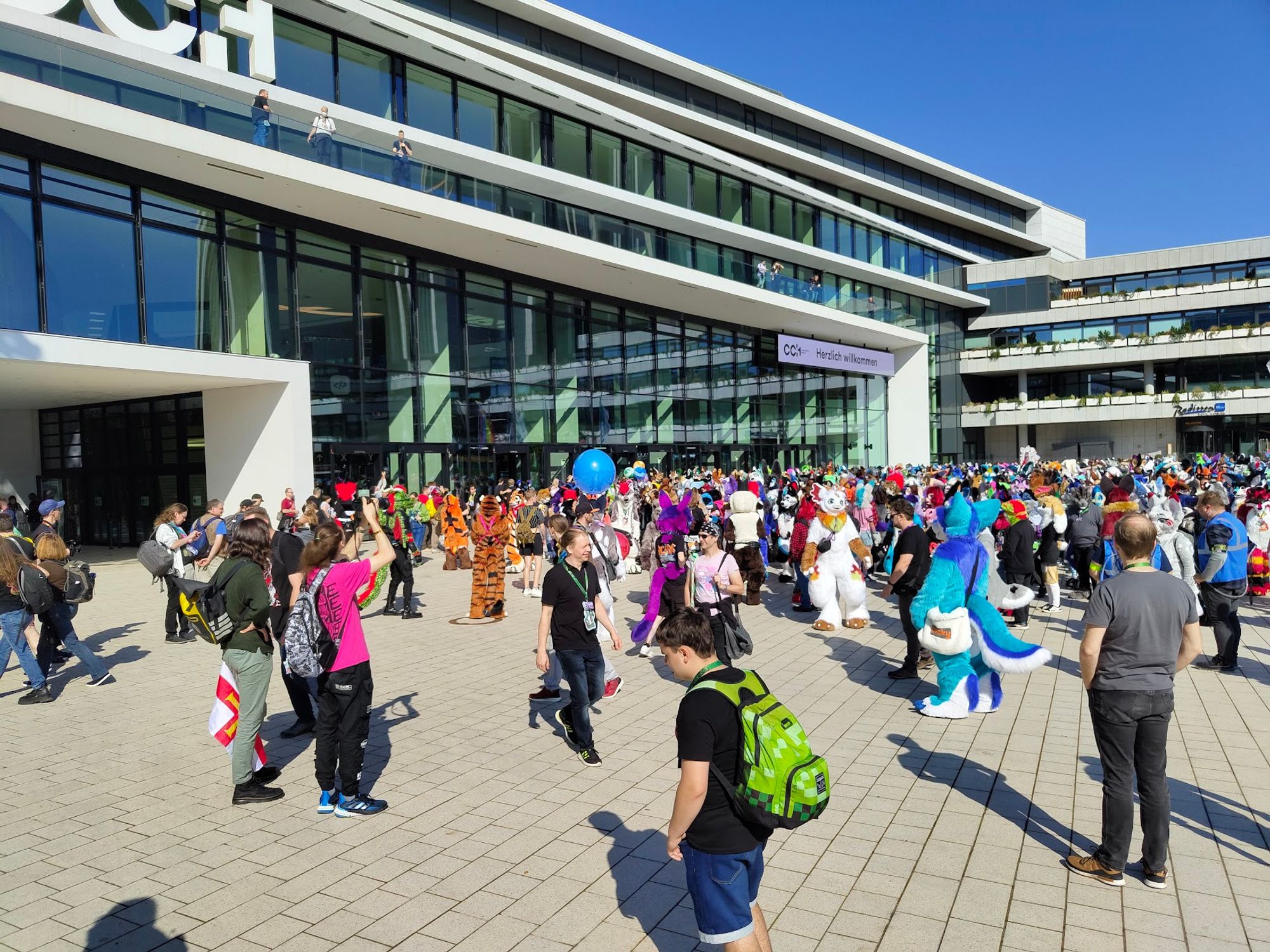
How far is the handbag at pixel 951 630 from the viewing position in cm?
693

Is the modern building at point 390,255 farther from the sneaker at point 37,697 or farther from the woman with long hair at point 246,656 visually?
the woman with long hair at point 246,656

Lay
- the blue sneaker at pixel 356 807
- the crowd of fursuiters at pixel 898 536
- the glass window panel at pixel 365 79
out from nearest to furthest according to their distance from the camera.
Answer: the blue sneaker at pixel 356 807
the crowd of fursuiters at pixel 898 536
the glass window panel at pixel 365 79

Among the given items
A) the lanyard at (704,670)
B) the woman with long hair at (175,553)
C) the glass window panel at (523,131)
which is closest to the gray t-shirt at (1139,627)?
the lanyard at (704,670)

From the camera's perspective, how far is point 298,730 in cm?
686

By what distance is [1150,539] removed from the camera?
4.09 metres

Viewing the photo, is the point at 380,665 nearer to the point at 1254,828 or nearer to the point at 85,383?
the point at 1254,828

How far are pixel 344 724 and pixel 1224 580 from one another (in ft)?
26.8

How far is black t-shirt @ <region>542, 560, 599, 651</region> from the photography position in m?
6.03

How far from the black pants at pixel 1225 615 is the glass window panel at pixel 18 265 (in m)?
18.7

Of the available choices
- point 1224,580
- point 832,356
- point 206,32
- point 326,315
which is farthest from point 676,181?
point 1224,580

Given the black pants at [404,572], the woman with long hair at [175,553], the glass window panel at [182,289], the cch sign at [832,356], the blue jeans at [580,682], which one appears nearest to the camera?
the blue jeans at [580,682]

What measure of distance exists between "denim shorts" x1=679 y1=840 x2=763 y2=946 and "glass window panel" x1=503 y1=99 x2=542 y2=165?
24.9 meters

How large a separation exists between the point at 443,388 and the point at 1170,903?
21.3 metres

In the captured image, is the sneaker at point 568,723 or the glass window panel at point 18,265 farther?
the glass window panel at point 18,265
